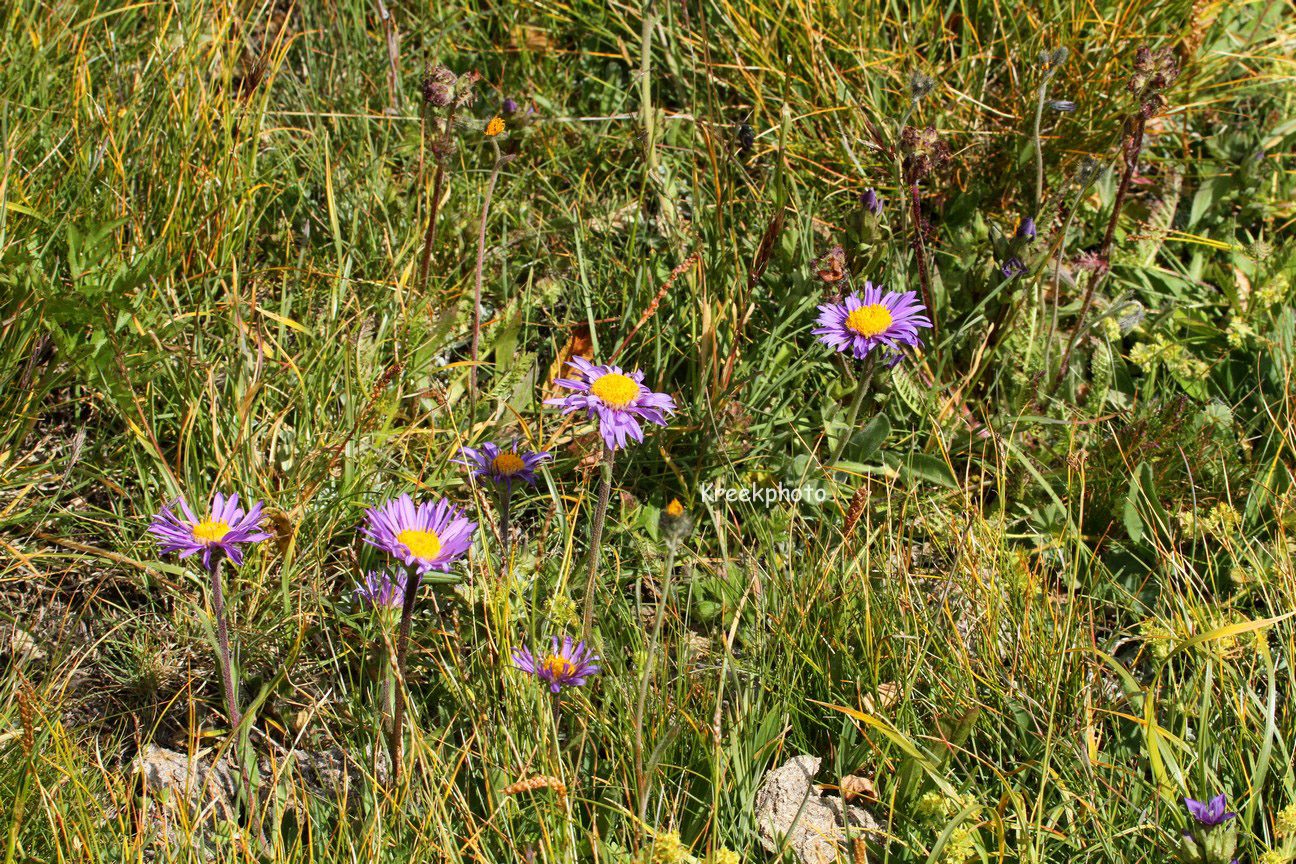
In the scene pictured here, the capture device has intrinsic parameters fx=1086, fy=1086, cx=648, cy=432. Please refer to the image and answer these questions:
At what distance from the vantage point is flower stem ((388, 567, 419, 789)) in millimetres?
1530

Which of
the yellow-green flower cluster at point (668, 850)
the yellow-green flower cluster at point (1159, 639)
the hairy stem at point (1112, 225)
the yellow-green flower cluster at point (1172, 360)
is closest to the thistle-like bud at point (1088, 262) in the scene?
the hairy stem at point (1112, 225)

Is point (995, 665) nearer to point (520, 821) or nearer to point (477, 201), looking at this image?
point (520, 821)

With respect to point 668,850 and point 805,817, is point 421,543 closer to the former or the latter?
point 668,850

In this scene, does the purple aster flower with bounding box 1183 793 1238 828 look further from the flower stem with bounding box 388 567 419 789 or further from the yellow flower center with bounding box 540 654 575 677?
the flower stem with bounding box 388 567 419 789

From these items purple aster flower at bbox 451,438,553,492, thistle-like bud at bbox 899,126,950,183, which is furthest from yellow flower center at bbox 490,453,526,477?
thistle-like bud at bbox 899,126,950,183

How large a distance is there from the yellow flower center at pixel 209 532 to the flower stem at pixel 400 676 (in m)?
0.29

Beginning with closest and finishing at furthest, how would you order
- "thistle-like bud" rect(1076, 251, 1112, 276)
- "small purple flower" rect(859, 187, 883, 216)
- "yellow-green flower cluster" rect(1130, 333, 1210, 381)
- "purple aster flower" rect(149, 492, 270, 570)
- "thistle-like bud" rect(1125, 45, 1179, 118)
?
"purple aster flower" rect(149, 492, 270, 570) → "thistle-like bud" rect(1125, 45, 1179, 118) → "small purple flower" rect(859, 187, 883, 216) → "yellow-green flower cluster" rect(1130, 333, 1210, 381) → "thistle-like bud" rect(1076, 251, 1112, 276)

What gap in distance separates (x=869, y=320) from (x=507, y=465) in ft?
2.45

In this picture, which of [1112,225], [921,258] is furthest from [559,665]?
[1112,225]

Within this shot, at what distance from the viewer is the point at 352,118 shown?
2.87 meters

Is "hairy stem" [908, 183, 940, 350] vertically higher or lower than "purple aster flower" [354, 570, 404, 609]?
higher

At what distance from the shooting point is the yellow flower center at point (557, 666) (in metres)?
1.73

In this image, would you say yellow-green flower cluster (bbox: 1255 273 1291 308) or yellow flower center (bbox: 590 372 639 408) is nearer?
yellow flower center (bbox: 590 372 639 408)

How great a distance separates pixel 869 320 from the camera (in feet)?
6.86
